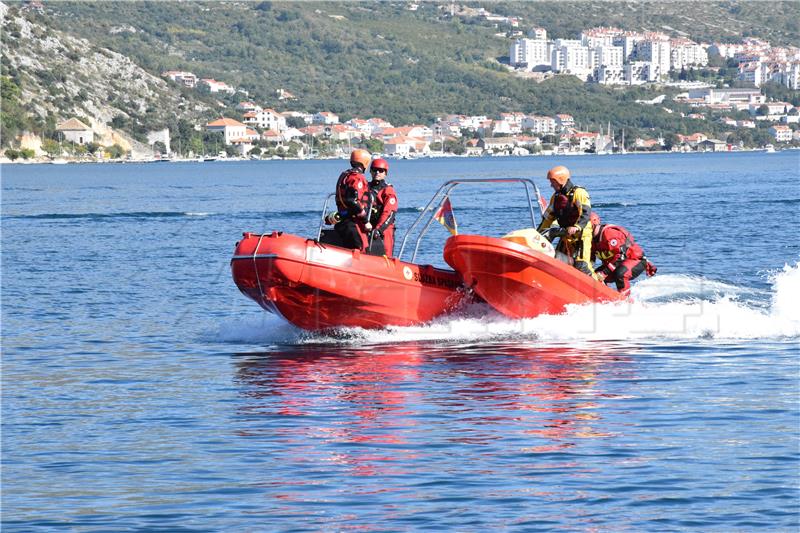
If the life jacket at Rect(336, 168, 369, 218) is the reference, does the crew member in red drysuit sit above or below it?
below

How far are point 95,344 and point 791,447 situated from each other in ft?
29.3

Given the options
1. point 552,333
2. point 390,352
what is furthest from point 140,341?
point 552,333

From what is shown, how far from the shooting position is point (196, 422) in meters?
11.0

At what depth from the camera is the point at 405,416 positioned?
36.4ft

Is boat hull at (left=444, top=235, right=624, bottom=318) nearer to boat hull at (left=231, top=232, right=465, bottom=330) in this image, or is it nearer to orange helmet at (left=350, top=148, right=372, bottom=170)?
boat hull at (left=231, top=232, right=465, bottom=330)

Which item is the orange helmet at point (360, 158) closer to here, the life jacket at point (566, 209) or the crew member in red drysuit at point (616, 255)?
the life jacket at point (566, 209)

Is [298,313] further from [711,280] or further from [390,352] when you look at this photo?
[711,280]

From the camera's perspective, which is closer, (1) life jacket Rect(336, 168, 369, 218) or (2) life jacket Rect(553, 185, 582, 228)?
(1) life jacket Rect(336, 168, 369, 218)

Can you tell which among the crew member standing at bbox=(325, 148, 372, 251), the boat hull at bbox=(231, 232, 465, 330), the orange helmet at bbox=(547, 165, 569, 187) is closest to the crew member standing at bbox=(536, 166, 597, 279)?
the orange helmet at bbox=(547, 165, 569, 187)

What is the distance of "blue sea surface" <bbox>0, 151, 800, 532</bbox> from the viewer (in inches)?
332

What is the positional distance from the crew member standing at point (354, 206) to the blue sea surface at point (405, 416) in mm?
1222

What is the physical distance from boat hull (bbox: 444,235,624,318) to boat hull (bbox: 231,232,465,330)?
0.45 metres

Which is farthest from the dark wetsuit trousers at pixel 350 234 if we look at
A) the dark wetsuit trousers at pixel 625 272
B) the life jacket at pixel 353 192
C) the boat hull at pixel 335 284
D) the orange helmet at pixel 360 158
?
the dark wetsuit trousers at pixel 625 272

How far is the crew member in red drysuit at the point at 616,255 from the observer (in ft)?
51.2
